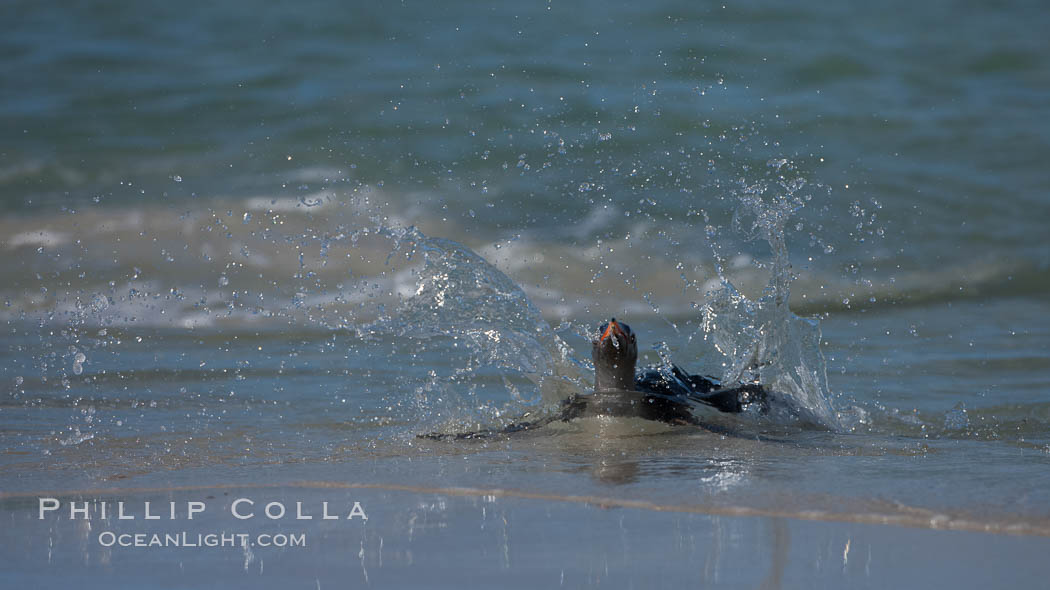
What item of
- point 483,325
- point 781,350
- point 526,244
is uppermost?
point 526,244

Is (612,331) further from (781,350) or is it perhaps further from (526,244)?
(526,244)

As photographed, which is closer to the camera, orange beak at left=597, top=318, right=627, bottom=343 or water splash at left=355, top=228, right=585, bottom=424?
orange beak at left=597, top=318, right=627, bottom=343

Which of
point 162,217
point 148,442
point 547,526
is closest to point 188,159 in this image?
point 162,217

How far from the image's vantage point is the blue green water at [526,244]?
3.81 meters

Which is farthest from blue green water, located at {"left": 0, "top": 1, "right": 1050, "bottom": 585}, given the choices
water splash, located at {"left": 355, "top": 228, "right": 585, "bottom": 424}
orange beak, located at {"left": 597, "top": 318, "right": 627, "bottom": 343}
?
orange beak, located at {"left": 597, "top": 318, "right": 627, "bottom": 343}

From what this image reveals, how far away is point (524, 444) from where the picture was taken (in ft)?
13.1

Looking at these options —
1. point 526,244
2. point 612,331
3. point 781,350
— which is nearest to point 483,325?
point 612,331

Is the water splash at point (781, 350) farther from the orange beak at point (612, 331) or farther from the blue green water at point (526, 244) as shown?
the orange beak at point (612, 331)

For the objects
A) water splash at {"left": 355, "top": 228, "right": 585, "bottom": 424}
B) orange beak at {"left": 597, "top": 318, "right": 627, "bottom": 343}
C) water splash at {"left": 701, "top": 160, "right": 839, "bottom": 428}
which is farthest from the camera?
water splash at {"left": 355, "top": 228, "right": 585, "bottom": 424}

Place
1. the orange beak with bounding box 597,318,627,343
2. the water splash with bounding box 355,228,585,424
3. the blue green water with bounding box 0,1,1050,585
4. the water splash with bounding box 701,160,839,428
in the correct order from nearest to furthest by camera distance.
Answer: the blue green water with bounding box 0,1,1050,585 → the orange beak with bounding box 597,318,627,343 → the water splash with bounding box 701,160,839,428 → the water splash with bounding box 355,228,585,424

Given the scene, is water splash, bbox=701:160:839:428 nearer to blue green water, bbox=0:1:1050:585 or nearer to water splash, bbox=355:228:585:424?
blue green water, bbox=0:1:1050:585

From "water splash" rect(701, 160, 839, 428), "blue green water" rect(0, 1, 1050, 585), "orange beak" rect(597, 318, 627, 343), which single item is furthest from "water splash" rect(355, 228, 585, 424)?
"water splash" rect(701, 160, 839, 428)

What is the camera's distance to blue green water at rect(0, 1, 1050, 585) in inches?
150

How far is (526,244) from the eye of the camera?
9.33 metres
